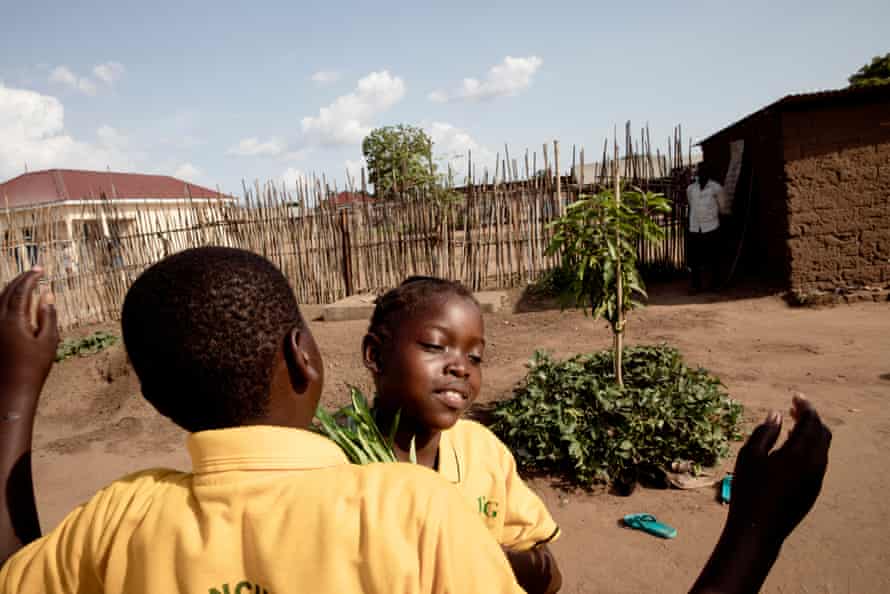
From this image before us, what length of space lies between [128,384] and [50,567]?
23.5 feet

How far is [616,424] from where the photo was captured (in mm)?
3943

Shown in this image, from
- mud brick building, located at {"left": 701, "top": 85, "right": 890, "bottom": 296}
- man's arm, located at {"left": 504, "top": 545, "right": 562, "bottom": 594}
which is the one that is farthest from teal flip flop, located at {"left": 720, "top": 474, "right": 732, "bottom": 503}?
mud brick building, located at {"left": 701, "top": 85, "right": 890, "bottom": 296}

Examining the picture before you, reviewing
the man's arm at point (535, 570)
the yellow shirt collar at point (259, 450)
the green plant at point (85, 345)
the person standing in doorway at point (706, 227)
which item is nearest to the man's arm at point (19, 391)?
the yellow shirt collar at point (259, 450)

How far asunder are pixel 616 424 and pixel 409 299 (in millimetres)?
2758

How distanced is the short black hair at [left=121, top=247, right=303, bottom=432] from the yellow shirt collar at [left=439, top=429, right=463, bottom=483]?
0.73 meters

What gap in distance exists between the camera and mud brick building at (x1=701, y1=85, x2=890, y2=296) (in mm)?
7770

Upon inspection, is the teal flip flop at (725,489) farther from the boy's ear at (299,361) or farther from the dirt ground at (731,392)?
the boy's ear at (299,361)

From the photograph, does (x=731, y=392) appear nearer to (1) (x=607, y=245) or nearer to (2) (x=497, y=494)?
(1) (x=607, y=245)

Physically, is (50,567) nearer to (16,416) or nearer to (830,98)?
(16,416)

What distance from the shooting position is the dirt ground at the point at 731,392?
2.94m

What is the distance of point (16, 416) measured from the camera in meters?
1.09

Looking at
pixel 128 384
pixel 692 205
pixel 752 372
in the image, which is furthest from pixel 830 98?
pixel 128 384

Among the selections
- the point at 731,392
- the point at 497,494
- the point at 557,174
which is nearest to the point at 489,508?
the point at 497,494

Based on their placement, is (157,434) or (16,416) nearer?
(16,416)
